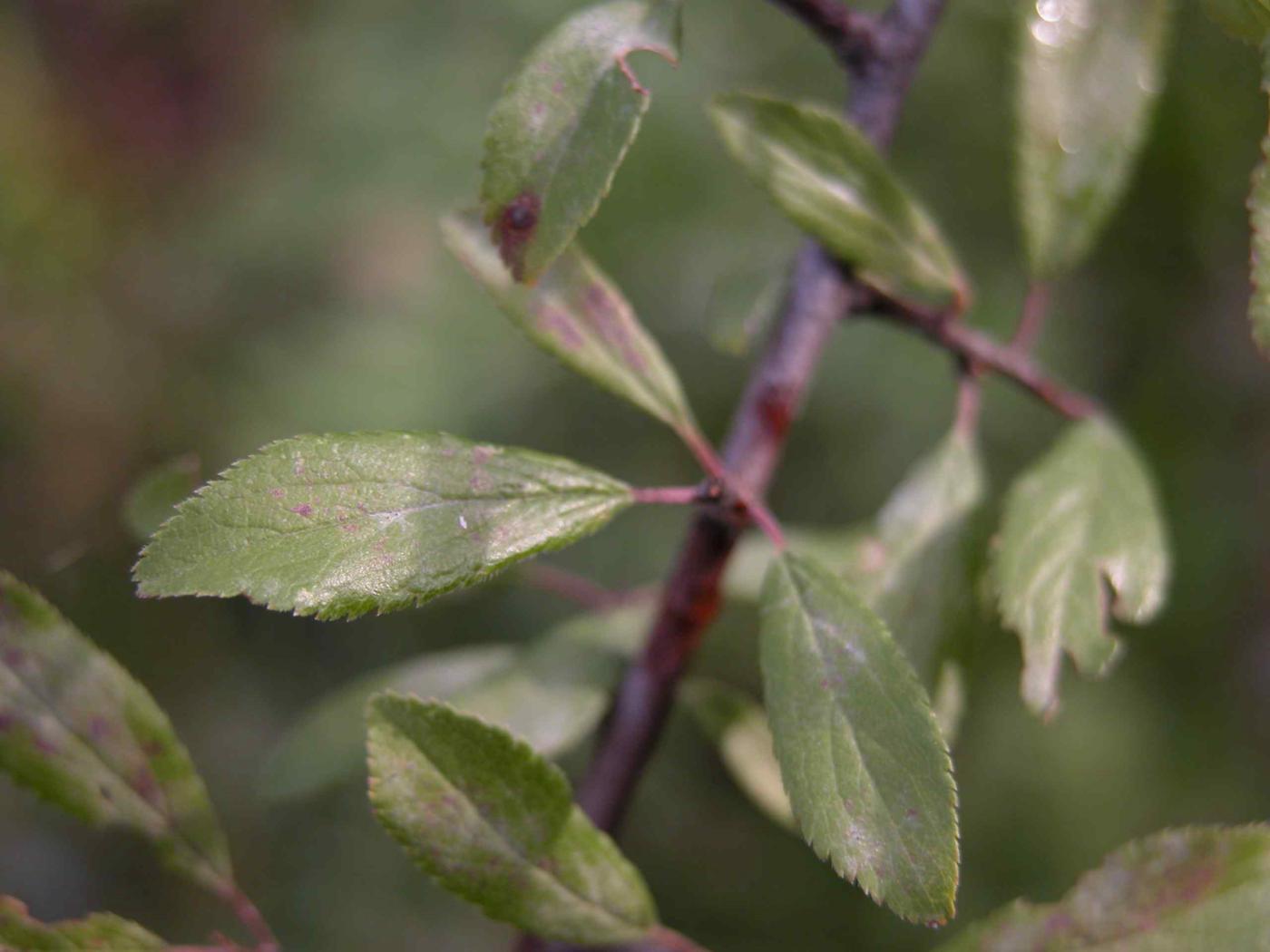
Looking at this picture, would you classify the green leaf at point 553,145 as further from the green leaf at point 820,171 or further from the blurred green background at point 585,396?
the blurred green background at point 585,396

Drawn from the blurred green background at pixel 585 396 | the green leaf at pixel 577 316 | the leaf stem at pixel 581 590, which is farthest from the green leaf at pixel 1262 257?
the blurred green background at pixel 585 396

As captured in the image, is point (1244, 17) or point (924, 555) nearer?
point (1244, 17)

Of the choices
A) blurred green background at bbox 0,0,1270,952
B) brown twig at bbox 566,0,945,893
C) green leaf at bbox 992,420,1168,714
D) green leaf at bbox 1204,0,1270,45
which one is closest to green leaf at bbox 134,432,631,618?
brown twig at bbox 566,0,945,893

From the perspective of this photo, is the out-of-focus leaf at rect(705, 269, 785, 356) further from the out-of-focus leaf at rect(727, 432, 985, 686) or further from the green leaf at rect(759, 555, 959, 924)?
the green leaf at rect(759, 555, 959, 924)

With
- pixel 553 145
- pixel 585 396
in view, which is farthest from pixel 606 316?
pixel 585 396

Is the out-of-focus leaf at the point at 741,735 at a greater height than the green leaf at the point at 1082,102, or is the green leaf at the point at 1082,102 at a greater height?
the green leaf at the point at 1082,102

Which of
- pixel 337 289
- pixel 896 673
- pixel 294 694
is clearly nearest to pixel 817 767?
pixel 896 673

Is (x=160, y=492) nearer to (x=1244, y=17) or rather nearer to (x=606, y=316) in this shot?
(x=606, y=316)

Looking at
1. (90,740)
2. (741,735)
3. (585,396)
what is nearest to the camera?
(90,740)
